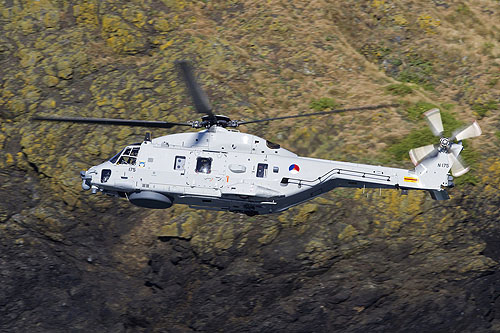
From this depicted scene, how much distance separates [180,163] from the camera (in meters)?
26.2

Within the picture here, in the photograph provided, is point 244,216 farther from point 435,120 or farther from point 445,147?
point 435,120

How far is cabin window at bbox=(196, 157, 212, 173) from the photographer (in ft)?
85.3

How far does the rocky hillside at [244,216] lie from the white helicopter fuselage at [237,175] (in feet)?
21.7

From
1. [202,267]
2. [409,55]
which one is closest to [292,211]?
[202,267]

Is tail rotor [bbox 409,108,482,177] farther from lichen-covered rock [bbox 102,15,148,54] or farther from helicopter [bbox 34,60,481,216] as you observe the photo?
lichen-covered rock [bbox 102,15,148,54]

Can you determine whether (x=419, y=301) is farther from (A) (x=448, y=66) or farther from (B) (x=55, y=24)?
(B) (x=55, y=24)

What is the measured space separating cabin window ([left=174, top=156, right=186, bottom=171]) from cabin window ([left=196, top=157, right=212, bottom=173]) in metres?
0.53

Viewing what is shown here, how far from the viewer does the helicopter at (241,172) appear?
25.7m

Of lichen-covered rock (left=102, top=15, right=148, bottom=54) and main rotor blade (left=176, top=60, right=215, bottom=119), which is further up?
lichen-covered rock (left=102, top=15, right=148, bottom=54)

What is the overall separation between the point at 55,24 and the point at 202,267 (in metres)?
16.8

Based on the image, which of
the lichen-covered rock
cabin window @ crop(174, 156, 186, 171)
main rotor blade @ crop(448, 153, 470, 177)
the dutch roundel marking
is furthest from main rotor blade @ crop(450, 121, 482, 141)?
the lichen-covered rock

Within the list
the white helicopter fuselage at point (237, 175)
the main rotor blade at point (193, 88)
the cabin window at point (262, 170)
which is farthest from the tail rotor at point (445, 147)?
the main rotor blade at point (193, 88)

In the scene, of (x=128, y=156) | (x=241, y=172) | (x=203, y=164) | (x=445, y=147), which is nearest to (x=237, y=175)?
(x=241, y=172)

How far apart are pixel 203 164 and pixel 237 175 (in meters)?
1.35
